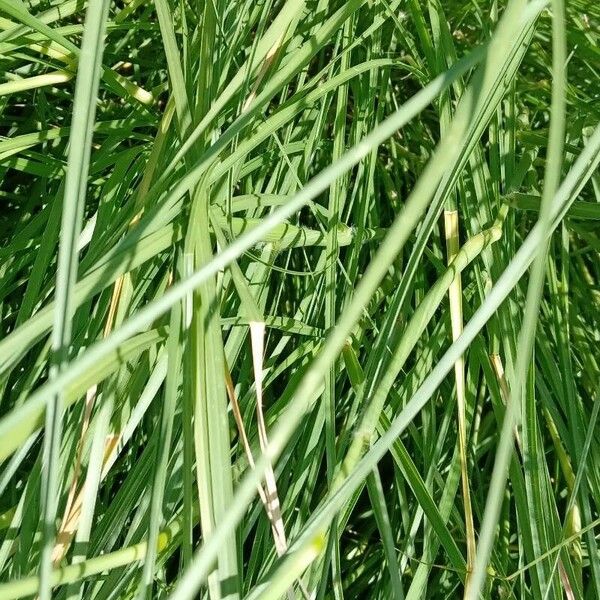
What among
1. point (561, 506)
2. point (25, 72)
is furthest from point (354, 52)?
point (561, 506)

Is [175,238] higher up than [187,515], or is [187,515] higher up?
[175,238]

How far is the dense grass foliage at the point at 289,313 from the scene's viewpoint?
36 cm

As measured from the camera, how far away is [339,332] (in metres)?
0.23

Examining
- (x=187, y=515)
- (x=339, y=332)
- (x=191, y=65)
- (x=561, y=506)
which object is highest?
(x=191, y=65)

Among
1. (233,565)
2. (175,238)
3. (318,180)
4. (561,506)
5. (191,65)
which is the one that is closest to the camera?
(318,180)

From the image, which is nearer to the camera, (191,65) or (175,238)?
(175,238)

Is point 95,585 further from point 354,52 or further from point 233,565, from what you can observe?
point 354,52

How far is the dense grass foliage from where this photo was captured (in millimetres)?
364

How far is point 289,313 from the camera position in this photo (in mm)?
677

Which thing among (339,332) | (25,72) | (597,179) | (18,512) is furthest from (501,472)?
(25,72)

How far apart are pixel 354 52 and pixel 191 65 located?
19 cm

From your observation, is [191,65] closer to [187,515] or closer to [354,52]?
[354,52]

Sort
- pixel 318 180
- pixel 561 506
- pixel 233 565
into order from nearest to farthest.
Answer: pixel 318 180 < pixel 233 565 < pixel 561 506

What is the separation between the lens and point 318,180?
0.23 meters
